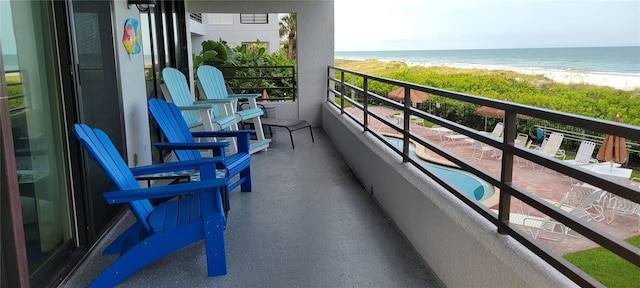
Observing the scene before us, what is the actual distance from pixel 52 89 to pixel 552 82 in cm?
3902

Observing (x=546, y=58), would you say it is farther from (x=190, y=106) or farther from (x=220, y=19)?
(x=190, y=106)

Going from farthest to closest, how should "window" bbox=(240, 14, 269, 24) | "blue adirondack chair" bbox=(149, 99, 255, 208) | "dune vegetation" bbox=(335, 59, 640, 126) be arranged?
1. "dune vegetation" bbox=(335, 59, 640, 126)
2. "window" bbox=(240, 14, 269, 24)
3. "blue adirondack chair" bbox=(149, 99, 255, 208)

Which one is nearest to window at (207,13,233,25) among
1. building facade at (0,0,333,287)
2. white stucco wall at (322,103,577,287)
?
building facade at (0,0,333,287)

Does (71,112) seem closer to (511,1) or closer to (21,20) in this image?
(21,20)

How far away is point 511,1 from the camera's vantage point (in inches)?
1715

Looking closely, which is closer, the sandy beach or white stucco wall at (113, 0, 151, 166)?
white stucco wall at (113, 0, 151, 166)

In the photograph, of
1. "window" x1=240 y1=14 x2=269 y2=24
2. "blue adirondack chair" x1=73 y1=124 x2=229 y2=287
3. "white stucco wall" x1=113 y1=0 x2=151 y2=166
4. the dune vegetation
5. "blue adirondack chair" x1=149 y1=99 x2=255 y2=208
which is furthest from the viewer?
the dune vegetation

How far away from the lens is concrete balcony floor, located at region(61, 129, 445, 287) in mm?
2752

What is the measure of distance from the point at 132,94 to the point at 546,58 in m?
53.4

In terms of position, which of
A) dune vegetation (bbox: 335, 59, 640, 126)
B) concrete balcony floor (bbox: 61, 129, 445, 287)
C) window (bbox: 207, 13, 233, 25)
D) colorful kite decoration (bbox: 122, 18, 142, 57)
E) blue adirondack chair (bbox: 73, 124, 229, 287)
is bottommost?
dune vegetation (bbox: 335, 59, 640, 126)

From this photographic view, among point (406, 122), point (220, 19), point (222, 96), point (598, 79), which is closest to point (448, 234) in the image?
point (406, 122)

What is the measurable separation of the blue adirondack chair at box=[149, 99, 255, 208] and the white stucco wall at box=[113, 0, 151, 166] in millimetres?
187

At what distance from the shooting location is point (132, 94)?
4195 millimetres

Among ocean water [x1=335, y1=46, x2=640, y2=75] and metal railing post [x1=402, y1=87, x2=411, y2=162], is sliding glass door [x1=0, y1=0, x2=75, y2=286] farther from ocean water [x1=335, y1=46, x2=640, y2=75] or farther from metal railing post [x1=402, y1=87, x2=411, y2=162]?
ocean water [x1=335, y1=46, x2=640, y2=75]
